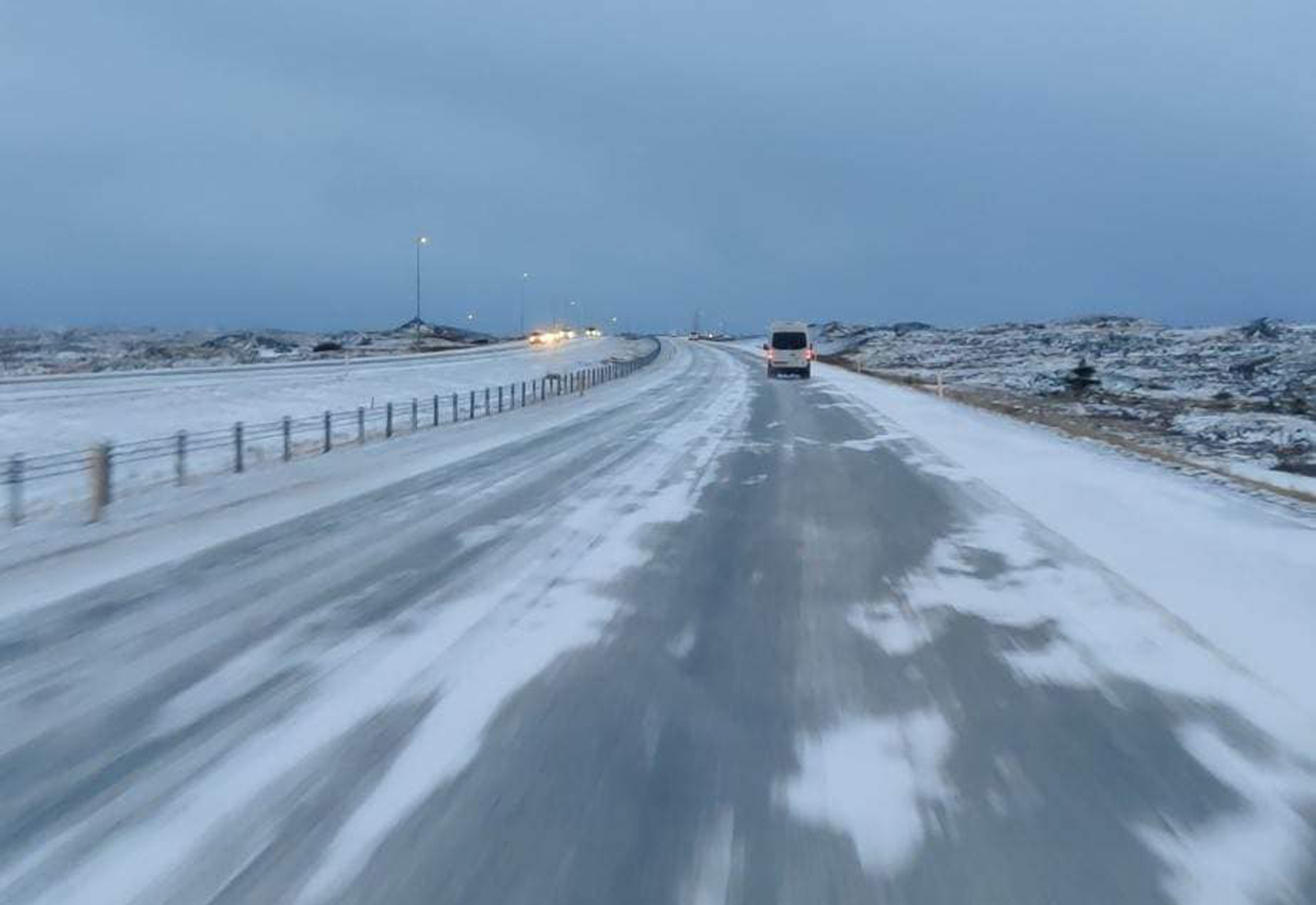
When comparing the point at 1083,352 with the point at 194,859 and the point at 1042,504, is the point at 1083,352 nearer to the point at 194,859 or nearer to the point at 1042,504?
the point at 1042,504

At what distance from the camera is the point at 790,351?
59.7 m

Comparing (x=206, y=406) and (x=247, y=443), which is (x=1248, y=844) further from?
(x=206, y=406)

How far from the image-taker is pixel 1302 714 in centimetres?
666

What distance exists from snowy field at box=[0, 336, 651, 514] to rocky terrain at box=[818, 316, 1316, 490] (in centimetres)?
1946

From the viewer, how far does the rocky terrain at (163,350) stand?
211 ft

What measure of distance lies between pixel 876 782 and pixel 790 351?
54.8m

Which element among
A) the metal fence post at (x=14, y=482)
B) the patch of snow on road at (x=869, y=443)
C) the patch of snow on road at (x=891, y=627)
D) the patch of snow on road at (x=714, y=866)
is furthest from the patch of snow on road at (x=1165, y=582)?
the metal fence post at (x=14, y=482)

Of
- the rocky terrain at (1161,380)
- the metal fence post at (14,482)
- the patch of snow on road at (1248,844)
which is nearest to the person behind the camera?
the patch of snow on road at (1248,844)

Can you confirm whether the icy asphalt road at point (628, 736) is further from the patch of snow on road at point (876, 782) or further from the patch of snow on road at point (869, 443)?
the patch of snow on road at point (869, 443)

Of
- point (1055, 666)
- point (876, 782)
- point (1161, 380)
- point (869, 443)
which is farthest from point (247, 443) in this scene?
point (1161, 380)

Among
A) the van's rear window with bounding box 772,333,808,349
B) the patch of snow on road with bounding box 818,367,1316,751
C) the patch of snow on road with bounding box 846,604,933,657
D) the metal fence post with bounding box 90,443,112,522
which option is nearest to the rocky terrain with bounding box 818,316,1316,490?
the patch of snow on road with bounding box 818,367,1316,751

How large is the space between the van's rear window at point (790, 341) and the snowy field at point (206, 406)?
529 inches

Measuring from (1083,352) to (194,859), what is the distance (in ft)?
293

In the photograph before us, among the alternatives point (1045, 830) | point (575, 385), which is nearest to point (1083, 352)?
point (575, 385)
